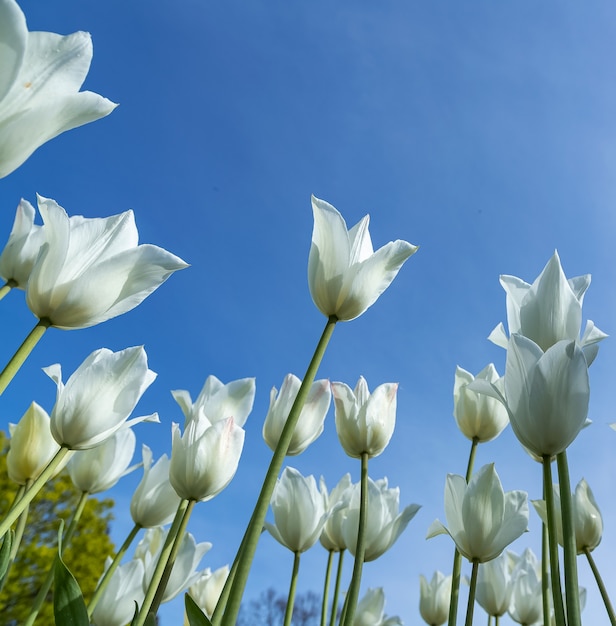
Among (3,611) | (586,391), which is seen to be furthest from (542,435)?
(3,611)

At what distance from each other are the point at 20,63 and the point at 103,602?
6.84 ft

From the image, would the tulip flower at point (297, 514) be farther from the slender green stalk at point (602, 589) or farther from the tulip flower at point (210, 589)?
the slender green stalk at point (602, 589)

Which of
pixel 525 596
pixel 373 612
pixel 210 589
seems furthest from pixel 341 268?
pixel 373 612

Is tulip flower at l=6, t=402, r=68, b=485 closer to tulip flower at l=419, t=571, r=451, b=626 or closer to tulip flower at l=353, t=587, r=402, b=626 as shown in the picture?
tulip flower at l=353, t=587, r=402, b=626

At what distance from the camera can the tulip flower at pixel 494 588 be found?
8.93 ft

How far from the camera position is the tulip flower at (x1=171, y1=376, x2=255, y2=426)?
1854 millimetres

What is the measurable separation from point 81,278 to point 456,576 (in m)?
1.44

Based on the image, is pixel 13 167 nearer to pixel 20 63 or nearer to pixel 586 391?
pixel 20 63

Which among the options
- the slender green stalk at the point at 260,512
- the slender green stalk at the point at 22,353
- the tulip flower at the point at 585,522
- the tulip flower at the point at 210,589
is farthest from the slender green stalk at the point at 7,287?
the tulip flower at the point at 585,522

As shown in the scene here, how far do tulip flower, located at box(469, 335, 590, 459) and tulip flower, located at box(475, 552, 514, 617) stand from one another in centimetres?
178

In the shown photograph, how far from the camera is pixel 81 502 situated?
6.80 feet

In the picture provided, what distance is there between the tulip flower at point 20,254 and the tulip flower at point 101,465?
632 millimetres

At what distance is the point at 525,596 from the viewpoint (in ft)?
9.28

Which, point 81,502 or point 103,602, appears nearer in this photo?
point 81,502
